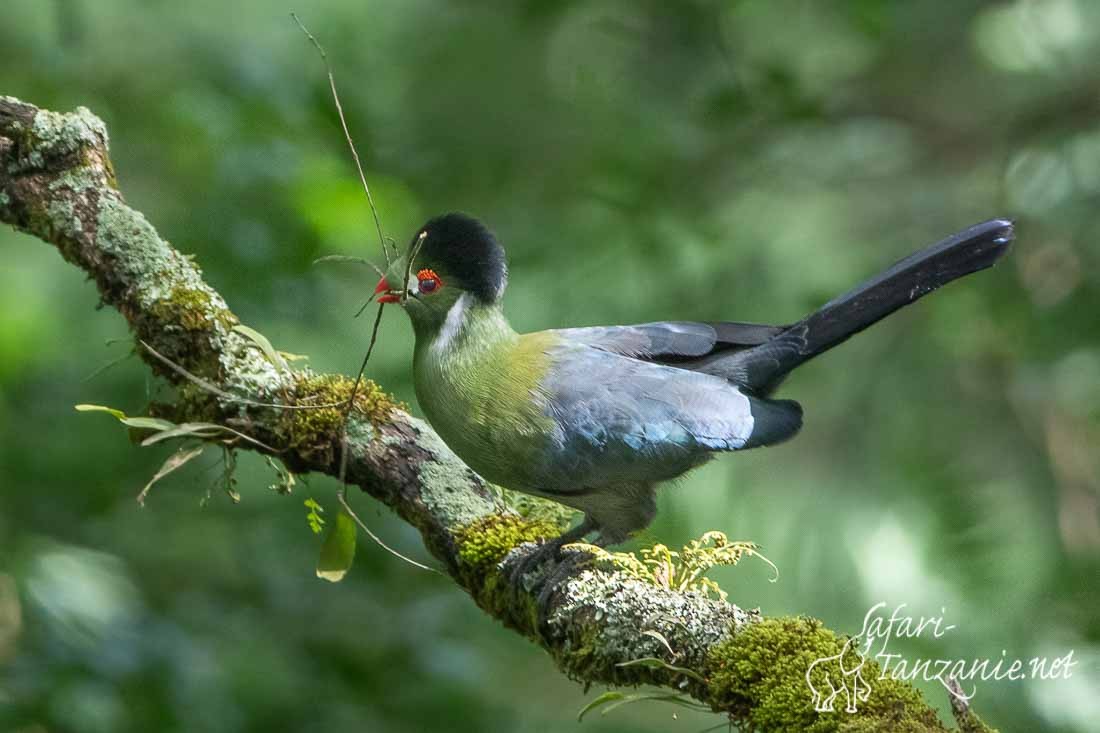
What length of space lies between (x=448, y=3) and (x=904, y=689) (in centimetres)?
497

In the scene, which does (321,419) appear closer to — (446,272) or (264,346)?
(264,346)

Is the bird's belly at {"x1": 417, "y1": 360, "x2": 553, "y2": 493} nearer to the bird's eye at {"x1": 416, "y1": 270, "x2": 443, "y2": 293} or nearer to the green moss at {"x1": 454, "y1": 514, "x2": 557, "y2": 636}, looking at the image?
the green moss at {"x1": 454, "y1": 514, "x2": 557, "y2": 636}

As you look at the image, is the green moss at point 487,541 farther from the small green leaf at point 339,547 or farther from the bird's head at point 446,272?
the bird's head at point 446,272

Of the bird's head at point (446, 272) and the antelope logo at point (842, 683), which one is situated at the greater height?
the bird's head at point (446, 272)

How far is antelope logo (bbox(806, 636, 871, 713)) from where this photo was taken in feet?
7.23

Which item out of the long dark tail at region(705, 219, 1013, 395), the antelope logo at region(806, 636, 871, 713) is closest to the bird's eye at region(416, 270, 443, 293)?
the long dark tail at region(705, 219, 1013, 395)

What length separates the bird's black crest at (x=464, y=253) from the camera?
121 inches

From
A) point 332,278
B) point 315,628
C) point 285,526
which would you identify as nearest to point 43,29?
point 332,278

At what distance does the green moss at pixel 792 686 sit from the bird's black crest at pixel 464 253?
1.22 m

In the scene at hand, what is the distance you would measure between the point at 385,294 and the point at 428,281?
127mm

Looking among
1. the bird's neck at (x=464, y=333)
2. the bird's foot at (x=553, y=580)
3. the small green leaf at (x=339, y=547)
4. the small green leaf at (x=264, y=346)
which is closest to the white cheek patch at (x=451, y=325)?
the bird's neck at (x=464, y=333)

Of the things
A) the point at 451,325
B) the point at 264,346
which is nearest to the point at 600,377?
the point at 451,325

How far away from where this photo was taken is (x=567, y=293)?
526cm

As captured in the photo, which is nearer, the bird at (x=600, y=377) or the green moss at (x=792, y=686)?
the green moss at (x=792, y=686)
